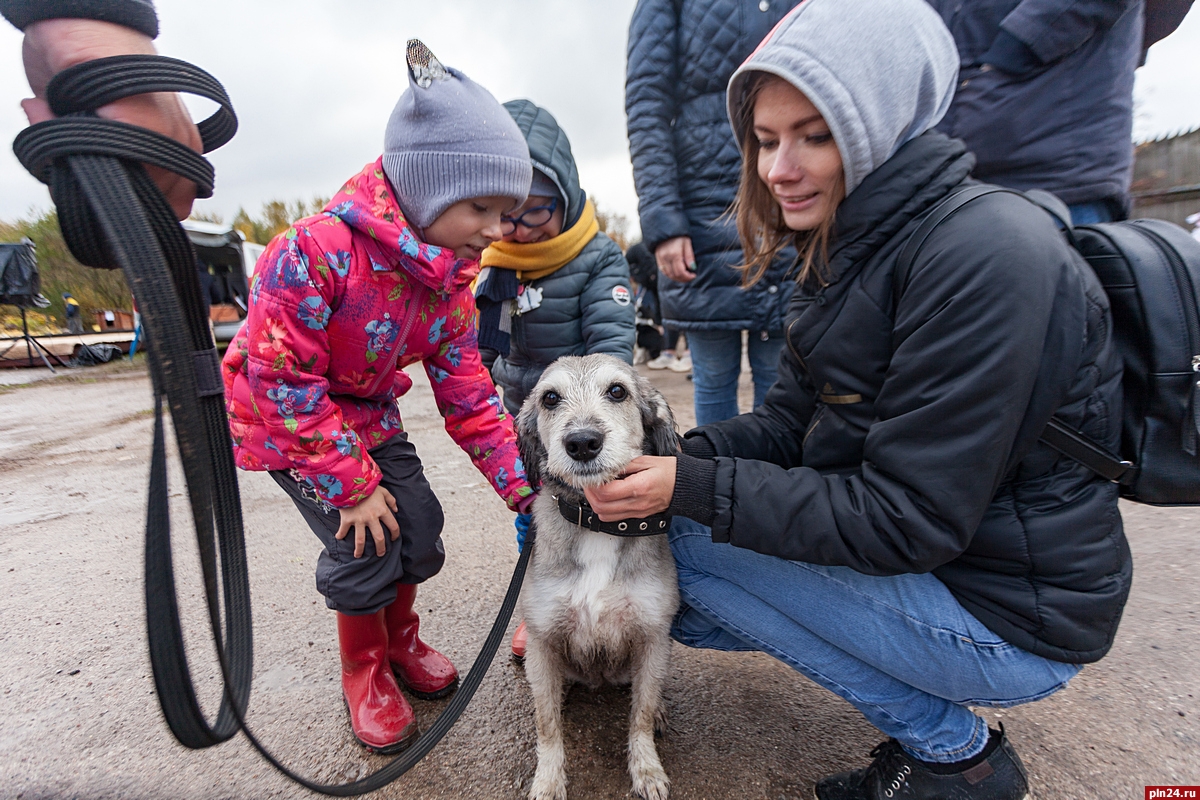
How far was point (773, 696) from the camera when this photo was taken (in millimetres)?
2395

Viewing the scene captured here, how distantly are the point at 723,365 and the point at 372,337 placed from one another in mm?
2187

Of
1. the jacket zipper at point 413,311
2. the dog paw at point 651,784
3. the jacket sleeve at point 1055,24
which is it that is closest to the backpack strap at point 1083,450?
the dog paw at point 651,784

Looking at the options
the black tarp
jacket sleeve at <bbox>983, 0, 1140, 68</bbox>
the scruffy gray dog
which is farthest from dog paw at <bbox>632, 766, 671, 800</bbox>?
the black tarp

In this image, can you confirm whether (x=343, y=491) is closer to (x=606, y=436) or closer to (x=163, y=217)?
(x=606, y=436)

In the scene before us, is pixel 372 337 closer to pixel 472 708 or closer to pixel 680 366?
pixel 472 708

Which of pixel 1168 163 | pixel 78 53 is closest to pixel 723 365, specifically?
pixel 78 53

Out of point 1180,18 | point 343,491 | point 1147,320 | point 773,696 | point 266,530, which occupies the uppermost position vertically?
point 1180,18

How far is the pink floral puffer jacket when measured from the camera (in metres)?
1.93

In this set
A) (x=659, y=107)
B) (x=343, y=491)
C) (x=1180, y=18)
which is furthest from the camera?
(x=659, y=107)

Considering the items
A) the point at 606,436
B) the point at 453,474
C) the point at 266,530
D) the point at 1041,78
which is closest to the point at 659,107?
the point at 1041,78

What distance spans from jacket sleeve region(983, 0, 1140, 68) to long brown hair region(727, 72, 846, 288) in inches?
46.6

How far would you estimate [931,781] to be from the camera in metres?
1.75

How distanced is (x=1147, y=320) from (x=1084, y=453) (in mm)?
359

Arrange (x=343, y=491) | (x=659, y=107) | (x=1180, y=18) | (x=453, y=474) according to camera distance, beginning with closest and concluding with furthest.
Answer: (x=343, y=491)
(x=1180, y=18)
(x=659, y=107)
(x=453, y=474)
